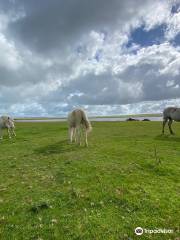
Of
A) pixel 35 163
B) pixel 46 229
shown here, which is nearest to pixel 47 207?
pixel 46 229

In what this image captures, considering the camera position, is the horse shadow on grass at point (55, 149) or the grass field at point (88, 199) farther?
the horse shadow on grass at point (55, 149)

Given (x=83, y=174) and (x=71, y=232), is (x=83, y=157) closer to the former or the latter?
(x=83, y=174)

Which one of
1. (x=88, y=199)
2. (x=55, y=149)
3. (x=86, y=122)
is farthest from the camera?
(x=86, y=122)

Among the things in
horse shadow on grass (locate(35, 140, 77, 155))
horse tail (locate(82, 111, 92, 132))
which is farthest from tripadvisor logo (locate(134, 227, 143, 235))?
horse tail (locate(82, 111, 92, 132))

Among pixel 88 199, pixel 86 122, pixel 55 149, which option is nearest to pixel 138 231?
pixel 88 199

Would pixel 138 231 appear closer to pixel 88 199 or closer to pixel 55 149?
pixel 88 199

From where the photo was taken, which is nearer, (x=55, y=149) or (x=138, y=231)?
(x=138, y=231)

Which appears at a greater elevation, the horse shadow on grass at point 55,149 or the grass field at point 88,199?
the horse shadow on grass at point 55,149

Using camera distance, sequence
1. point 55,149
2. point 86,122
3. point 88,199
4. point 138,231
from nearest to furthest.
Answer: point 138,231 → point 88,199 → point 55,149 → point 86,122

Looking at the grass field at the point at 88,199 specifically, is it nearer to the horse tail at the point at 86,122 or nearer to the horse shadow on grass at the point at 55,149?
the horse shadow on grass at the point at 55,149

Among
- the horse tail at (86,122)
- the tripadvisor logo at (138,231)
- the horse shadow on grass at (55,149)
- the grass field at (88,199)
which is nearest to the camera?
the tripadvisor logo at (138,231)

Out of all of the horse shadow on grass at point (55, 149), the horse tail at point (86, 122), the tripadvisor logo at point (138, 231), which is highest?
the horse tail at point (86, 122)

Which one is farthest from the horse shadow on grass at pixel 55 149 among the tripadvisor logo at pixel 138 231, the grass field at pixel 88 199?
the tripadvisor logo at pixel 138 231

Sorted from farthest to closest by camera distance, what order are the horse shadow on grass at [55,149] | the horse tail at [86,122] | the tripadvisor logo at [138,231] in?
the horse tail at [86,122] < the horse shadow on grass at [55,149] < the tripadvisor logo at [138,231]
